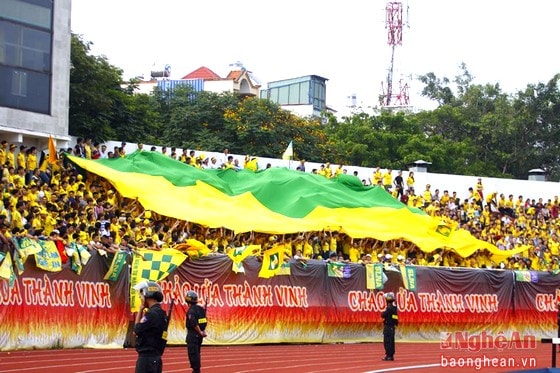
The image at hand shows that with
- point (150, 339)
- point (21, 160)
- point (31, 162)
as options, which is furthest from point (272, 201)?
point (150, 339)

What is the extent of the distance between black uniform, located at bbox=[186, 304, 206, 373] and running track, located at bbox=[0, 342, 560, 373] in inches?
64.7

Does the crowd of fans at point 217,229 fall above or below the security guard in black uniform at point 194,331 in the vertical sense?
above

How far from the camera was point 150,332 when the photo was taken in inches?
427

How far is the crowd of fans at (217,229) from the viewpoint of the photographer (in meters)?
22.1

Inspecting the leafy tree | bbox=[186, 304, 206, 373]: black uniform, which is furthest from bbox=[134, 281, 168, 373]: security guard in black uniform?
the leafy tree

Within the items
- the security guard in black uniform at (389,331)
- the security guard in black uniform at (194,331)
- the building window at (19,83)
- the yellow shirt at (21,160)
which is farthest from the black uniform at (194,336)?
the building window at (19,83)

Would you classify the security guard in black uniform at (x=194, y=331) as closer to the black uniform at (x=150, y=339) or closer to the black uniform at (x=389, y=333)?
the black uniform at (x=150, y=339)

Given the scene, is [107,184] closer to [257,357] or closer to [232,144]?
[257,357]

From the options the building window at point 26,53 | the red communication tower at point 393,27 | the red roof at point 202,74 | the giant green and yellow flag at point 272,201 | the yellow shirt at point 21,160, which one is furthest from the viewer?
the red roof at point 202,74

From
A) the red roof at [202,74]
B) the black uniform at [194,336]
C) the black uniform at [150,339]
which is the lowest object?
the black uniform at [194,336]

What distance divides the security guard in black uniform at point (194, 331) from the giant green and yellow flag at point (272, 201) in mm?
12272

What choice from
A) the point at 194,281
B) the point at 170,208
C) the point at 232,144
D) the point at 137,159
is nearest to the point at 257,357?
the point at 194,281

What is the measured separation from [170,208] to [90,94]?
38.4ft

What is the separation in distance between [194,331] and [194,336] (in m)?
0.07
